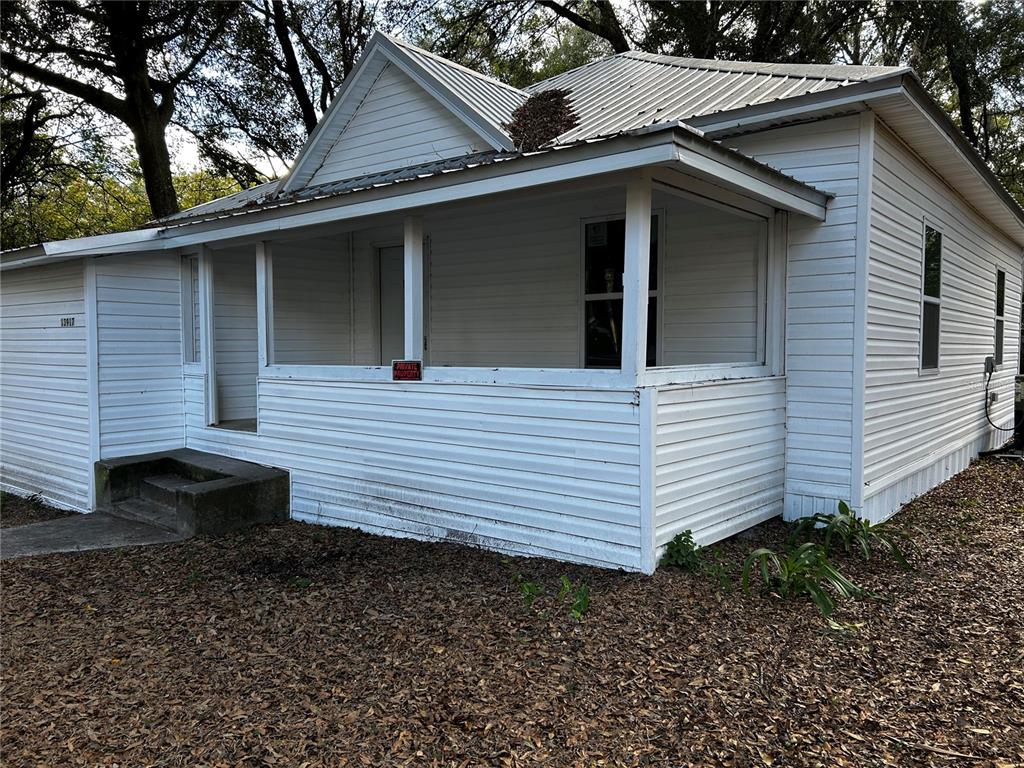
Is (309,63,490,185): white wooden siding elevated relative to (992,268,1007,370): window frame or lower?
elevated

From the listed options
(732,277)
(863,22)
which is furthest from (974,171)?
(863,22)

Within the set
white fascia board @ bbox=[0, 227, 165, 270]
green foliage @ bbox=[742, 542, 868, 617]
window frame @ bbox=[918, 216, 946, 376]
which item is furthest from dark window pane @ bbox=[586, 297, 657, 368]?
white fascia board @ bbox=[0, 227, 165, 270]

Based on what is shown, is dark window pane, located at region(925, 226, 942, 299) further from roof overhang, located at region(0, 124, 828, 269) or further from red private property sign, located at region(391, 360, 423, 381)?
red private property sign, located at region(391, 360, 423, 381)

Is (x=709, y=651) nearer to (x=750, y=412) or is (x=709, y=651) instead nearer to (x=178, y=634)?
(x=750, y=412)

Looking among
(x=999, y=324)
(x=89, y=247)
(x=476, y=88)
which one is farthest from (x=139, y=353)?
(x=999, y=324)

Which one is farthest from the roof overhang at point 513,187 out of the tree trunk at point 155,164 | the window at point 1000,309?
the tree trunk at point 155,164

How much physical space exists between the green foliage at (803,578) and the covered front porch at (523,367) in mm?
594

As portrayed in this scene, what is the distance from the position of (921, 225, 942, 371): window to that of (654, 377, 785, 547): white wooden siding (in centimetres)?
256

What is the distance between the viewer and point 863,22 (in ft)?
50.2

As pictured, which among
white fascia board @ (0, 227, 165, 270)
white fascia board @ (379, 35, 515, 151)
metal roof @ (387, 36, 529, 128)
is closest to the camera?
white fascia board @ (0, 227, 165, 270)

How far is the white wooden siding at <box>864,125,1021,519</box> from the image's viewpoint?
5.64m

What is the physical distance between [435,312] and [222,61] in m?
11.9

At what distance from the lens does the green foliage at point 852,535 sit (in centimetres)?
480

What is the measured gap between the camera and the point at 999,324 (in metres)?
10.7
